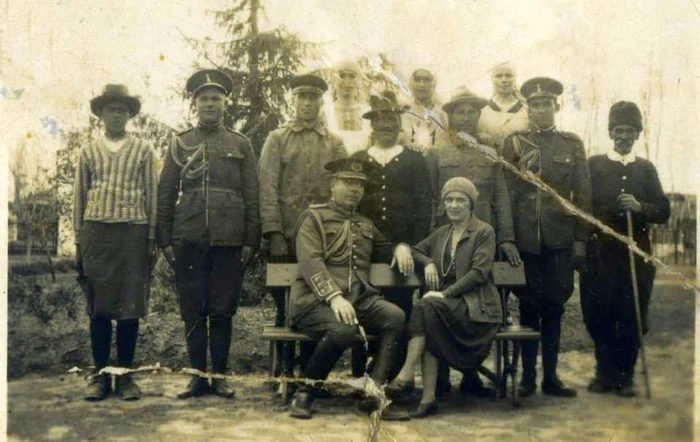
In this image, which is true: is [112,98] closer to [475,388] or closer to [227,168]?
[227,168]

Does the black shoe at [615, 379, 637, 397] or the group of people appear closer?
the group of people

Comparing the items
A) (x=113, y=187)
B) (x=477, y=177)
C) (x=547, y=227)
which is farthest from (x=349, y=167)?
(x=113, y=187)

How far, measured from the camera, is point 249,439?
346cm

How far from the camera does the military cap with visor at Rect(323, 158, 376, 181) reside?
3.70 m

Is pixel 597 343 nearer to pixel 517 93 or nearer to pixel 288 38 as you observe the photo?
pixel 517 93

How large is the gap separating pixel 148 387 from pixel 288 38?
200 centimetres

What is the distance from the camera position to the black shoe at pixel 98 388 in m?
3.67

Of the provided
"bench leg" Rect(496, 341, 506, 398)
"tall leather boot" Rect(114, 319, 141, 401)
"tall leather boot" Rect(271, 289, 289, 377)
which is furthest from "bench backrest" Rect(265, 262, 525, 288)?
"tall leather boot" Rect(114, 319, 141, 401)

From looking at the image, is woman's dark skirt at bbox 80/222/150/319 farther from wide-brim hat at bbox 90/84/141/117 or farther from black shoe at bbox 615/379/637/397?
black shoe at bbox 615/379/637/397

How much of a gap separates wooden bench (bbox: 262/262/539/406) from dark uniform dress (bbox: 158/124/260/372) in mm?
227

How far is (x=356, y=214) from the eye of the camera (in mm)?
3752

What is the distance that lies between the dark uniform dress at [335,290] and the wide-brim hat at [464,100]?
78 centimetres

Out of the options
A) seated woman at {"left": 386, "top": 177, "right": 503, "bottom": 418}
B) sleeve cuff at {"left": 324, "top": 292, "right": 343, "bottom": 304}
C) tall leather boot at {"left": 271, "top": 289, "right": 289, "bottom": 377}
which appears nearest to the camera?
sleeve cuff at {"left": 324, "top": 292, "right": 343, "bottom": 304}

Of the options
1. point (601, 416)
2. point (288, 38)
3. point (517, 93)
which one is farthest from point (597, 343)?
point (288, 38)
